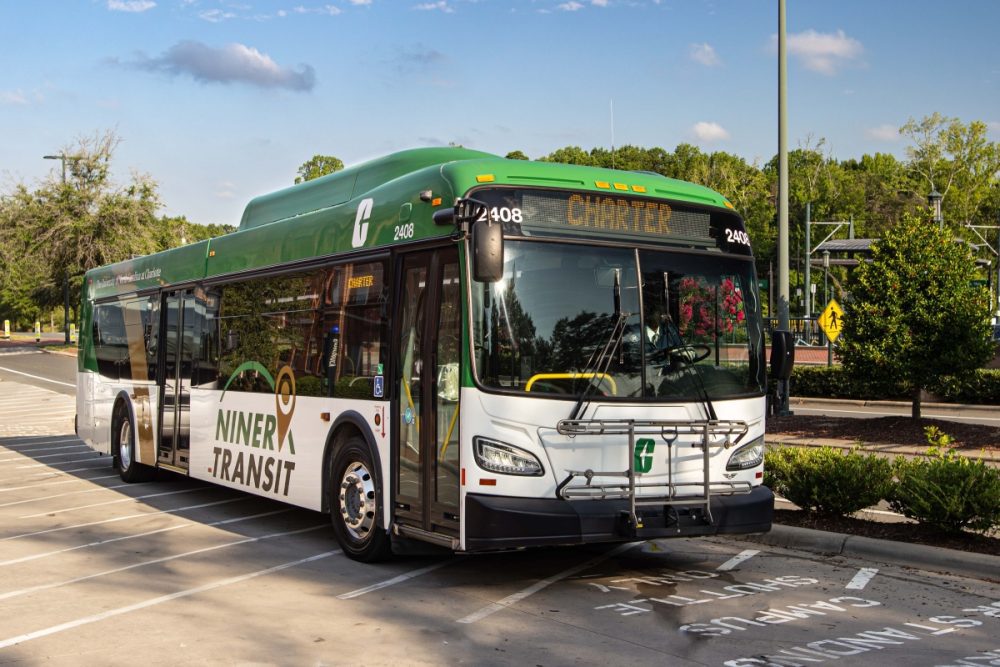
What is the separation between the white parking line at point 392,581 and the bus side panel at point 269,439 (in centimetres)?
69

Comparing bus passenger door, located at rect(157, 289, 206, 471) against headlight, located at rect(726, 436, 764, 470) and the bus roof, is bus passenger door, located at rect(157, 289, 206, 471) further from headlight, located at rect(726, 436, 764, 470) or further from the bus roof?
headlight, located at rect(726, 436, 764, 470)

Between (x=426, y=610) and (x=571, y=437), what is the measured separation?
5.07 ft

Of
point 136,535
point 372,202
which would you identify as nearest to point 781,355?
point 372,202

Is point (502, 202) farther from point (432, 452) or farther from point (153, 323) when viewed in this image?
point (153, 323)

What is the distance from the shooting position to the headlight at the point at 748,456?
825 centimetres

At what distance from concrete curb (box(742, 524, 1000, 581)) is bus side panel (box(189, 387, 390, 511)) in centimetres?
372

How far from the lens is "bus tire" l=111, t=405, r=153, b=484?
15.1m

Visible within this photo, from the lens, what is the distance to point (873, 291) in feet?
64.3

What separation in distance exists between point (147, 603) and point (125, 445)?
8243 mm

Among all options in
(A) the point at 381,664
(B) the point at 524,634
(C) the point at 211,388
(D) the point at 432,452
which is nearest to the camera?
(A) the point at 381,664

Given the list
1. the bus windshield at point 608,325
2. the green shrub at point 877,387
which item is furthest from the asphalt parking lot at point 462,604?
the green shrub at point 877,387

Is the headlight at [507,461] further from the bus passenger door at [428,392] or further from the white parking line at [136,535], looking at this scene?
the white parking line at [136,535]

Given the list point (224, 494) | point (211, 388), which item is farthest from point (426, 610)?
point (224, 494)

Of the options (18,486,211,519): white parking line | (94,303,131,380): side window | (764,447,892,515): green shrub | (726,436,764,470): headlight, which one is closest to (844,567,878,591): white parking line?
(726,436,764,470): headlight
